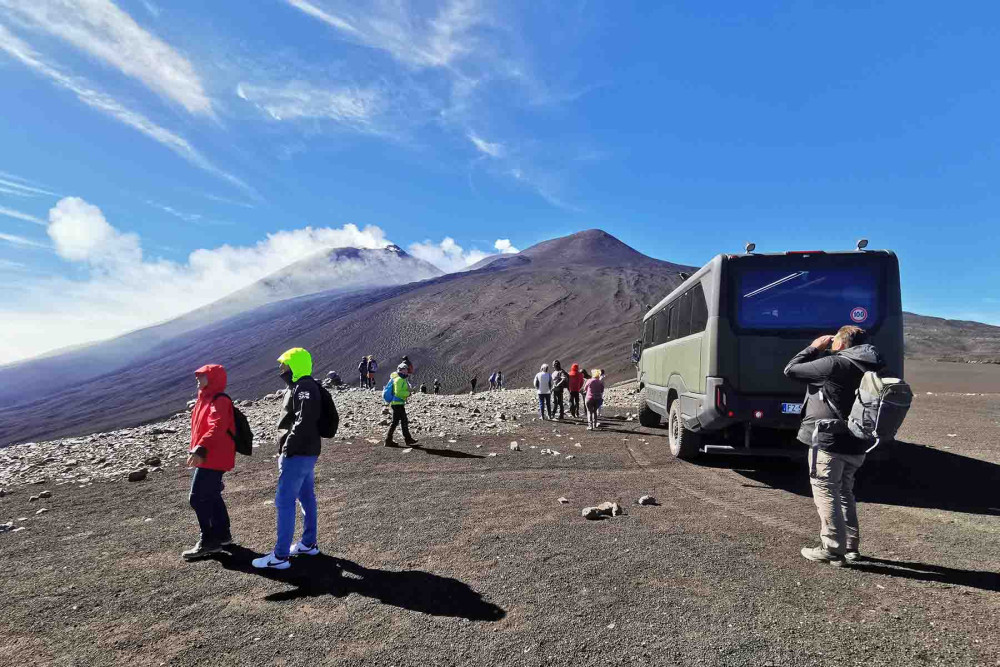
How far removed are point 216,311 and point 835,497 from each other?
17160 cm

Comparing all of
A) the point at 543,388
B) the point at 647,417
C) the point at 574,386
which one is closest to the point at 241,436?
the point at 543,388

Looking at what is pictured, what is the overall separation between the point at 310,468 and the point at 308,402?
2.11 ft

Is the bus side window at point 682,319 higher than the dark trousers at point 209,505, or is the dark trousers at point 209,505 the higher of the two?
the bus side window at point 682,319

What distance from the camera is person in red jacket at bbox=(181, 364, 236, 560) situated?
14.6 ft

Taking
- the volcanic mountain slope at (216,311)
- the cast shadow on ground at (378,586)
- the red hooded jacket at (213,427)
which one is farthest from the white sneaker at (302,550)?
the volcanic mountain slope at (216,311)

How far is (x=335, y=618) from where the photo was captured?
346 cm

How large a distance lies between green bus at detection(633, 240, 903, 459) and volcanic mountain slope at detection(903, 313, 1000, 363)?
41.6 metres

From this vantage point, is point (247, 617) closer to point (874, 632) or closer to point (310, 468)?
point (310, 468)

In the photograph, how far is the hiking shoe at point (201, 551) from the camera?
179 inches

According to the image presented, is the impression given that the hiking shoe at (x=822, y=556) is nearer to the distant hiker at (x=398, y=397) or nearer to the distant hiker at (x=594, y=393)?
the distant hiker at (x=398, y=397)

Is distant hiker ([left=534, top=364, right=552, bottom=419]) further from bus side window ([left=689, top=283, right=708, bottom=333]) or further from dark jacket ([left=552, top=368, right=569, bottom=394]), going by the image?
bus side window ([left=689, top=283, right=708, bottom=333])

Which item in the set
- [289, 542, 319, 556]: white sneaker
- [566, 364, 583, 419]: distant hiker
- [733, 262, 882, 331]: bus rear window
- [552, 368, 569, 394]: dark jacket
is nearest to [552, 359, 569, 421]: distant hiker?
[552, 368, 569, 394]: dark jacket

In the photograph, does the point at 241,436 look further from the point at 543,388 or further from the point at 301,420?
the point at 543,388

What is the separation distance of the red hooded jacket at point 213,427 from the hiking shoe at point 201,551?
2.58ft
